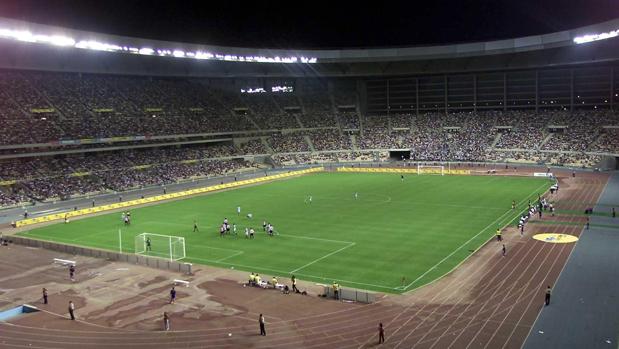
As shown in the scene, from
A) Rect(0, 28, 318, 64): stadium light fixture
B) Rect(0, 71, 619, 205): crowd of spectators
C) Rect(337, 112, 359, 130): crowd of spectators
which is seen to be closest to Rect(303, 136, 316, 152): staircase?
Rect(0, 71, 619, 205): crowd of spectators

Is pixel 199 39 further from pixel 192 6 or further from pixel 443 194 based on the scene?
pixel 443 194

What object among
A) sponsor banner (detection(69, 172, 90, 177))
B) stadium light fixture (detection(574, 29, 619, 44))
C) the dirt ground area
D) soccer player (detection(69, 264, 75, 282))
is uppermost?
stadium light fixture (detection(574, 29, 619, 44))

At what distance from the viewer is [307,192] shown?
206 feet

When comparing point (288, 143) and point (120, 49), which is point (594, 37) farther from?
point (120, 49)

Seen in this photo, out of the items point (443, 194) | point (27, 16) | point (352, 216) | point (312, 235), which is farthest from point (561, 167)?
point (27, 16)

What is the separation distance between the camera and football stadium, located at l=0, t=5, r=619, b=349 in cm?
2364

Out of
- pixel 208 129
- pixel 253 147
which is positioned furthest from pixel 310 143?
pixel 208 129

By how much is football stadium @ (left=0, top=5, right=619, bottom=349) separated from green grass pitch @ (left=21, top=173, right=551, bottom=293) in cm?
32

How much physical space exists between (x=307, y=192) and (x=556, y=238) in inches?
1250

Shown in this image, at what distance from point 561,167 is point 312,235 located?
54.0 metres

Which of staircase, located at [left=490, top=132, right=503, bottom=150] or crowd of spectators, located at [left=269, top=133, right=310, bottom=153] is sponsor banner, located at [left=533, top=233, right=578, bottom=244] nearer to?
staircase, located at [left=490, top=132, right=503, bottom=150]

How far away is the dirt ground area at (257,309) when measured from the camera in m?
21.3

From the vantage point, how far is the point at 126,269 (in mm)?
32219

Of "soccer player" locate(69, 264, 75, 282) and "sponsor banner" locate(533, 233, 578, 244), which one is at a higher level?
"sponsor banner" locate(533, 233, 578, 244)
